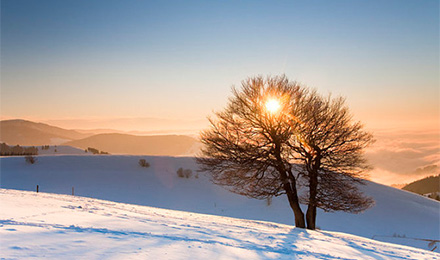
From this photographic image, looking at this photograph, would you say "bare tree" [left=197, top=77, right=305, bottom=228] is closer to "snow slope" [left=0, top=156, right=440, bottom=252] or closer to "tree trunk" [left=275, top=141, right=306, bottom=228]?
"tree trunk" [left=275, top=141, right=306, bottom=228]

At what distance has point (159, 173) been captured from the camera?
111 ft

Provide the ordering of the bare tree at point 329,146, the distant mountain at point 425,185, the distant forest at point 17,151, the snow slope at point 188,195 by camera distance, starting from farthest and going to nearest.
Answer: the distant mountain at point 425,185
the distant forest at point 17,151
the snow slope at point 188,195
the bare tree at point 329,146

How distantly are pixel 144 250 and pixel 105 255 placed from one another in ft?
2.06

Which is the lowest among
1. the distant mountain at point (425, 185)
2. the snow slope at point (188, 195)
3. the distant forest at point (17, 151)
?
the distant mountain at point (425, 185)

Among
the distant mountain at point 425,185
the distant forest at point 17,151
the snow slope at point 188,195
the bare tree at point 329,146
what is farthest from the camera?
the distant mountain at point 425,185

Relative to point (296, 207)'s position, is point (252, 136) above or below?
above

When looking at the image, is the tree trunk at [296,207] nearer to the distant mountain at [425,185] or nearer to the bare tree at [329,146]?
the bare tree at [329,146]

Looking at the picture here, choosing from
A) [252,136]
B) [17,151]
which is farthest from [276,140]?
[17,151]

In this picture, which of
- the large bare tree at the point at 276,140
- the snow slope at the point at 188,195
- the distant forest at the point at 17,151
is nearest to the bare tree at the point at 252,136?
the large bare tree at the point at 276,140

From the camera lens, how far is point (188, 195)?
93.4 ft

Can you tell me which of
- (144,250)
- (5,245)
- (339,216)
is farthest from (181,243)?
(339,216)

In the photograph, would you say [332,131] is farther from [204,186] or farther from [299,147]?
[204,186]

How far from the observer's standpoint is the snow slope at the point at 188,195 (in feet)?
78.9

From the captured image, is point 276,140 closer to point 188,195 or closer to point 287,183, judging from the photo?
point 287,183
